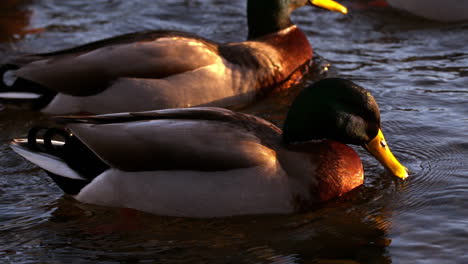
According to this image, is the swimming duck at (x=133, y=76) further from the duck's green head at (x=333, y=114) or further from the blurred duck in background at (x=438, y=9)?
the blurred duck in background at (x=438, y=9)

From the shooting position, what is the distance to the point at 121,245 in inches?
187

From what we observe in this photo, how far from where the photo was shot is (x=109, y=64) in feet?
22.0

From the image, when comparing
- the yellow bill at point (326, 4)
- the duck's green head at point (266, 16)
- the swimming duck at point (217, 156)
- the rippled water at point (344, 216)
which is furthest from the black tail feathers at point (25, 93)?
the yellow bill at point (326, 4)

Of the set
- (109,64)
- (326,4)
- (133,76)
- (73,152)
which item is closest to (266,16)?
(326,4)

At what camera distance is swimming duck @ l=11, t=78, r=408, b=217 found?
4836 millimetres

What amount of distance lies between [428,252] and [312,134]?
1.08 m

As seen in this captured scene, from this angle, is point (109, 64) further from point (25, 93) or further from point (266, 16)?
point (266, 16)

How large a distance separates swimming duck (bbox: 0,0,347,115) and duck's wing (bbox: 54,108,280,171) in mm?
1711

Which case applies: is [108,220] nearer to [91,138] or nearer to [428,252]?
[91,138]

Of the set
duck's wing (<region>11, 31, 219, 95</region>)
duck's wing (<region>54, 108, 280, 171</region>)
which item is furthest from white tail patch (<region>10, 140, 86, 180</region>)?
duck's wing (<region>11, 31, 219, 95</region>)

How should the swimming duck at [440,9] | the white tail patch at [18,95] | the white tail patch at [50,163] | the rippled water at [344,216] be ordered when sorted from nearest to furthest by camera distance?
the rippled water at [344,216] → the white tail patch at [50,163] → the white tail patch at [18,95] → the swimming duck at [440,9]

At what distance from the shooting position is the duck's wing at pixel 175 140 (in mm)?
4832

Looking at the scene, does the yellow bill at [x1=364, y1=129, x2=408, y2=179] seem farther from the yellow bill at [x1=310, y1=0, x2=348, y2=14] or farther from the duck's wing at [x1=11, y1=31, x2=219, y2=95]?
the yellow bill at [x1=310, y1=0, x2=348, y2=14]

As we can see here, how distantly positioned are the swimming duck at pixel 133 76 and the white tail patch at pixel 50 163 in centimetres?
167
